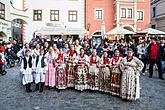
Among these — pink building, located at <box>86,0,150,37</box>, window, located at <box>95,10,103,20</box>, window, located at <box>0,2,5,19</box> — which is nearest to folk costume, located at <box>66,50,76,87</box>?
window, located at <box>0,2,5,19</box>

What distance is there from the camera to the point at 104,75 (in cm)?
1025

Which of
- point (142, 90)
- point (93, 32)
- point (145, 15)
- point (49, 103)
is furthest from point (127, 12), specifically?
point (49, 103)

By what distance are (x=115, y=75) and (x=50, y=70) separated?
8.56 feet

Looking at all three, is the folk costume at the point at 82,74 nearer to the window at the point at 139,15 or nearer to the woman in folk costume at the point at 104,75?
the woman in folk costume at the point at 104,75

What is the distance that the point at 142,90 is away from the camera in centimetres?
1082

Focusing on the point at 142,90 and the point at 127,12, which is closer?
the point at 142,90

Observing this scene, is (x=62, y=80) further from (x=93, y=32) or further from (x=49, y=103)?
(x=93, y=32)

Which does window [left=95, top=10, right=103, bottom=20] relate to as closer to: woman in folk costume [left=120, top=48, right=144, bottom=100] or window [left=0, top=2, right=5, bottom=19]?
window [left=0, top=2, right=5, bottom=19]

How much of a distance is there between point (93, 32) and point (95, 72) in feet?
87.1

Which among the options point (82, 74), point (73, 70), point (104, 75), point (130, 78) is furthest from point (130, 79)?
point (73, 70)

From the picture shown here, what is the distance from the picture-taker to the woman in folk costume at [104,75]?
10141mm

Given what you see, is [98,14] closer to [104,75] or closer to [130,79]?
[104,75]

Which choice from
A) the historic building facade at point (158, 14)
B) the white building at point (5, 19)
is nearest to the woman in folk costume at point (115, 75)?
the white building at point (5, 19)

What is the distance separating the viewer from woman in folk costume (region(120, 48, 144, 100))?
29.7 feet
